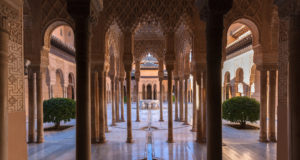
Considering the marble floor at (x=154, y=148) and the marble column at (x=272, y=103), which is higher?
the marble column at (x=272, y=103)

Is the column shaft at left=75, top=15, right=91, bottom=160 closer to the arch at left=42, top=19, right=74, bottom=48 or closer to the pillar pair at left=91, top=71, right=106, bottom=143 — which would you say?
the arch at left=42, top=19, right=74, bottom=48

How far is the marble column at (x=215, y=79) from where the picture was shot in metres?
3.10

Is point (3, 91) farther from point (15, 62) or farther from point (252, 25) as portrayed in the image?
point (252, 25)

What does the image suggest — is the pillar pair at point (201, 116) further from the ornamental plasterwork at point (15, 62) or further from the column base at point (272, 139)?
the ornamental plasterwork at point (15, 62)

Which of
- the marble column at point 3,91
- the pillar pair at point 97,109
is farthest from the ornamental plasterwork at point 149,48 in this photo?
the marble column at point 3,91

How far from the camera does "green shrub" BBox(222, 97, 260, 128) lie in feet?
28.2

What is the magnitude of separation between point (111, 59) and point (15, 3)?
25.5ft

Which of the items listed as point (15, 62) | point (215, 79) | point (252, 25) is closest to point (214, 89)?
point (215, 79)

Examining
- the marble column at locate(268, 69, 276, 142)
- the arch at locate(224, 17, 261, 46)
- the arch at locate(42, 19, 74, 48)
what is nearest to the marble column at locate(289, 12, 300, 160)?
the arch at locate(224, 17, 261, 46)

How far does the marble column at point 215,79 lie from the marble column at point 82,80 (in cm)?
191

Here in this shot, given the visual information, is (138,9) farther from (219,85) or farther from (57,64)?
(57,64)

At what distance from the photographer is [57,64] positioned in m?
13.2

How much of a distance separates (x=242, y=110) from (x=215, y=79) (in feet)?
21.0

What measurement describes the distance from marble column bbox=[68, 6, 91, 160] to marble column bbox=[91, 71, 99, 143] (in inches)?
139
